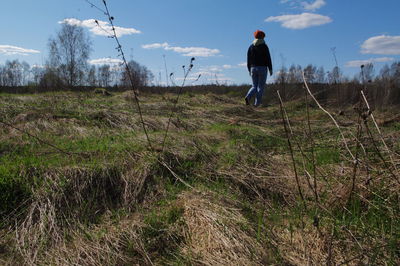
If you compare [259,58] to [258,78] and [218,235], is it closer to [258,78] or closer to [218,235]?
[258,78]

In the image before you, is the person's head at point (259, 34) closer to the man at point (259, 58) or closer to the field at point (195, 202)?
the man at point (259, 58)

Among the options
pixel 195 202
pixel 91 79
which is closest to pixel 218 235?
pixel 195 202

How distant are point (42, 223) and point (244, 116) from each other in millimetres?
5056

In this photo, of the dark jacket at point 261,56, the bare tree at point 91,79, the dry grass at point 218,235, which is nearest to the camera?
the dry grass at point 218,235

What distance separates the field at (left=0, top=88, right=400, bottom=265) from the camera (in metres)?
1.67

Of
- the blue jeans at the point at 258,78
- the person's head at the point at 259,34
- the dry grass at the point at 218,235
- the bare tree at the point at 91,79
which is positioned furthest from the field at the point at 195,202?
the bare tree at the point at 91,79

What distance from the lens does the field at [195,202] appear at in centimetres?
167

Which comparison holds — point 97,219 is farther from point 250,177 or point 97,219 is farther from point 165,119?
point 165,119

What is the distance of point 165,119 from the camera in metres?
5.18

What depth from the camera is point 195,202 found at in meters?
2.18

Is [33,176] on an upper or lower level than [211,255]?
upper

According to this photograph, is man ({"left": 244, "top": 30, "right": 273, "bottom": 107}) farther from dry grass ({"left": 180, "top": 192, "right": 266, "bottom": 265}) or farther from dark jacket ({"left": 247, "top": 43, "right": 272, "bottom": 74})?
dry grass ({"left": 180, "top": 192, "right": 266, "bottom": 265})

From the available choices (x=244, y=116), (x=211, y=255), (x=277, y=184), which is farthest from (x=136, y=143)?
(x=244, y=116)

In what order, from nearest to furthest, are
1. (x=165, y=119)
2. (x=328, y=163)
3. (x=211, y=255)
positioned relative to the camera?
1. (x=211, y=255)
2. (x=328, y=163)
3. (x=165, y=119)
